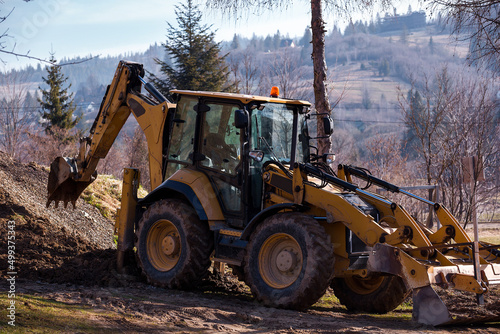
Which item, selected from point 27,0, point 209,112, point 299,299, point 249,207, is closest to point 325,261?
point 299,299

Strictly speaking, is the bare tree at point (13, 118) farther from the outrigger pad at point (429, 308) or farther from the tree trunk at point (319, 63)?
the outrigger pad at point (429, 308)

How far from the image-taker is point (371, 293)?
7.63 m

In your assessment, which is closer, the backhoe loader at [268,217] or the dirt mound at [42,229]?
the backhoe loader at [268,217]

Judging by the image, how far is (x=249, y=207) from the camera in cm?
782

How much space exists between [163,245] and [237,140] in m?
1.98

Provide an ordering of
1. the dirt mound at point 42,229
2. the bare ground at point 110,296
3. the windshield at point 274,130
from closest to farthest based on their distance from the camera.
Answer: the bare ground at point 110,296, the windshield at point 274,130, the dirt mound at point 42,229

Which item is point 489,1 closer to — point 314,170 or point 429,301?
point 314,170

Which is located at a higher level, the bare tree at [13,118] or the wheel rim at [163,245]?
the bare tree at [13,118]

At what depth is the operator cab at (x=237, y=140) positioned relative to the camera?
7719mm

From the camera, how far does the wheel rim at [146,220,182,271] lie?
8234 millimetres

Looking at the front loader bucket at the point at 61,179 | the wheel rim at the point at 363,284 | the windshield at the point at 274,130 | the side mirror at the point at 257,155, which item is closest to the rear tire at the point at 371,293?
the wheel rim at the point at 363,284

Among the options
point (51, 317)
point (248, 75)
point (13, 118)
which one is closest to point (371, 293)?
point (51, 317)

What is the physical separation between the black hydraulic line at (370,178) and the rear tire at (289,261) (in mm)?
1390

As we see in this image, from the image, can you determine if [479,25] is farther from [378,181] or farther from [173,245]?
[173,245]
